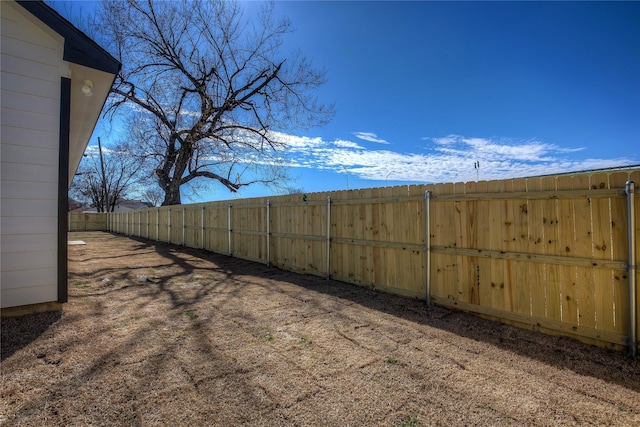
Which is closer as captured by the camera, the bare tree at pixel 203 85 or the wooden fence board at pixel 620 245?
the wooden fence board at pixel 620 245

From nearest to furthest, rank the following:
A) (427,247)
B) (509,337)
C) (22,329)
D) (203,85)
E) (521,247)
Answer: (22,329), (509,337), (521,247), (427,247), (203,85)

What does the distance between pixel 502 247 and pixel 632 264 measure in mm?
1059

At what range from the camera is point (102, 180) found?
29109 mm

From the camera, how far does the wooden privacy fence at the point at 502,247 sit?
2830 mm

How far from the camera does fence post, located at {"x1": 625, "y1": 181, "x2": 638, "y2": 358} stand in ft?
8.77

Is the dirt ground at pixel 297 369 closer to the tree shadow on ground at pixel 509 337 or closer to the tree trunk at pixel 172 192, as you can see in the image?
the tree shadow on ground at pixel 509 337

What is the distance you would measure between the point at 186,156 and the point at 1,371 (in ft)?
49.5

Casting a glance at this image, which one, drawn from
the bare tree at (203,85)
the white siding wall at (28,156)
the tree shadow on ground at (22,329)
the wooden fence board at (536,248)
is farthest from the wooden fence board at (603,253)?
the bare tree at (203,85)

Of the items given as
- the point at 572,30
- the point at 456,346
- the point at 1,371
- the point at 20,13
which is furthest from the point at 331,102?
the point at 1,371

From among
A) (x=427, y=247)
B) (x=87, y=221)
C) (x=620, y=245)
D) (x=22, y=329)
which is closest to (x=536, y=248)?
(x=620, y=245)

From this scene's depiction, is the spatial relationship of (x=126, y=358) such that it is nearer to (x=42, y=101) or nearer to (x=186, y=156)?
(x=42, y=101)

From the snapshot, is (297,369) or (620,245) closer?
(297,369)

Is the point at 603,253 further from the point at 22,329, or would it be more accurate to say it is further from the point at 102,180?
the point at 102,180

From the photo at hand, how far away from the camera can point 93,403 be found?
194 cm
